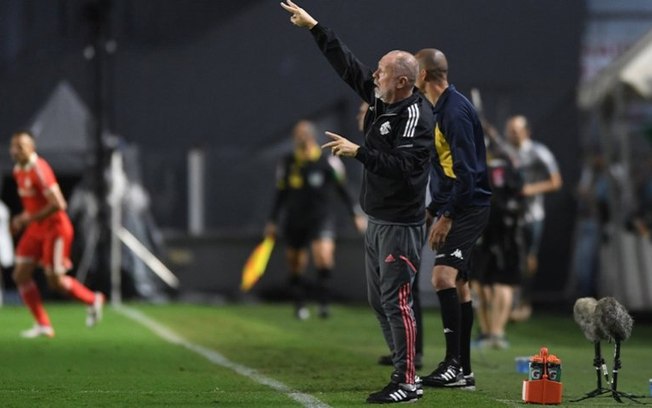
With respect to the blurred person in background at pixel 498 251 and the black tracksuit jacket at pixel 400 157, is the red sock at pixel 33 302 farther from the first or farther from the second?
the black tracksuit jacket at pixel 400 157

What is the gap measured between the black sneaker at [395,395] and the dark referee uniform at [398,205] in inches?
1.6

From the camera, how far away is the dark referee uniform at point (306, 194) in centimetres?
1881

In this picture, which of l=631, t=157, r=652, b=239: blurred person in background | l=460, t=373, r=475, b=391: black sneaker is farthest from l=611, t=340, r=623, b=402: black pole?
l=631, t=157, r=652, b=239: blurred person in background

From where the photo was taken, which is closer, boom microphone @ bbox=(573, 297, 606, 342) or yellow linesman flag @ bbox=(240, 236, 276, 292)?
boom microphone @ bbox=(573, 297, 606, 342)

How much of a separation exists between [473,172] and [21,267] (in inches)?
266

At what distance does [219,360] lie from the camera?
1234 cm

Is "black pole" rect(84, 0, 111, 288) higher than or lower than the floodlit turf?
higher

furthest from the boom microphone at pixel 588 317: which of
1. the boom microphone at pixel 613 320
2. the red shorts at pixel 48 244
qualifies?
the red shorts at pixel 48 244

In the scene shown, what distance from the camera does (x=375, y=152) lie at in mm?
8844

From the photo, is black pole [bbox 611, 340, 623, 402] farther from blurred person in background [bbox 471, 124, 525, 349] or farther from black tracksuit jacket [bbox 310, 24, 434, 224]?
blurred person in background [bbox 471, 124, 525, 349]

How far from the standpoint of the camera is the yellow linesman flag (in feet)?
69.1

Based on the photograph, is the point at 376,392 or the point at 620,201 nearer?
the point at 376,392

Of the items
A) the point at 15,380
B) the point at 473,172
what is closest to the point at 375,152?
the point at 473,172

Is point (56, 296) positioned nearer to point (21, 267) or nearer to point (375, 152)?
point (21, 267)
